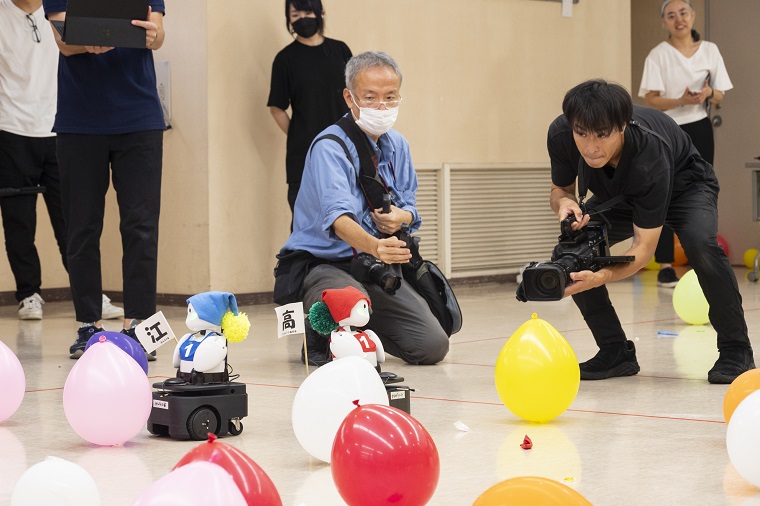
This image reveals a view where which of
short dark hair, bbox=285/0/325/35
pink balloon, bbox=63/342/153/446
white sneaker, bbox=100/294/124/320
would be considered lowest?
white sneaker, bbox=100/294/124/320

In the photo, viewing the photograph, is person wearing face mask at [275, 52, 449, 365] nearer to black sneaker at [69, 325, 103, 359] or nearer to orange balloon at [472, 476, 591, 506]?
black sneaker at [69, 325, 103, 359]

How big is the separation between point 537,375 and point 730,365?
3.21 feet

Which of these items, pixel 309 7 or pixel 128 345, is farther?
pixel 309 7

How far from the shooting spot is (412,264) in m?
4.18

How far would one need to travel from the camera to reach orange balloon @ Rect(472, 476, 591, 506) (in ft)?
5.20

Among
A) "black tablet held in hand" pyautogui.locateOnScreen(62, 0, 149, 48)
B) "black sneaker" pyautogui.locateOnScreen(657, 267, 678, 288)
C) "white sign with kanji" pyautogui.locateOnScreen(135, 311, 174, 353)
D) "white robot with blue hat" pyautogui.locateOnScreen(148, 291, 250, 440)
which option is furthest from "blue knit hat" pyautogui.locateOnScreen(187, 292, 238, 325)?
"black sneaker" pyautogui.locateOnScreen(657, 267, 678, 288)

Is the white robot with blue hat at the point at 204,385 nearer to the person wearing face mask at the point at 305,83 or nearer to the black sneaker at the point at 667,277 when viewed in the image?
the person wearing face mask at the point at 305,83

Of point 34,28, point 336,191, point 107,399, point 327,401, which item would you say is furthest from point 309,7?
point 327,401

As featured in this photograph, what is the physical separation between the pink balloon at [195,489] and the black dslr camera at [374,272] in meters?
2.23

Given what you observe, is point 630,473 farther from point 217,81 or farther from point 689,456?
point 217,81

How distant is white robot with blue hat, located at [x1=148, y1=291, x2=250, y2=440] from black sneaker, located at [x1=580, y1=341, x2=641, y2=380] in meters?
1.34

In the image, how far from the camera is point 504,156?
24.7 feet

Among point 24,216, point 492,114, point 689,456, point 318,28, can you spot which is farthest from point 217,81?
point 689,456

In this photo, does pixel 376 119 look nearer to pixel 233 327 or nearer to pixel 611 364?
pixel 611 364
